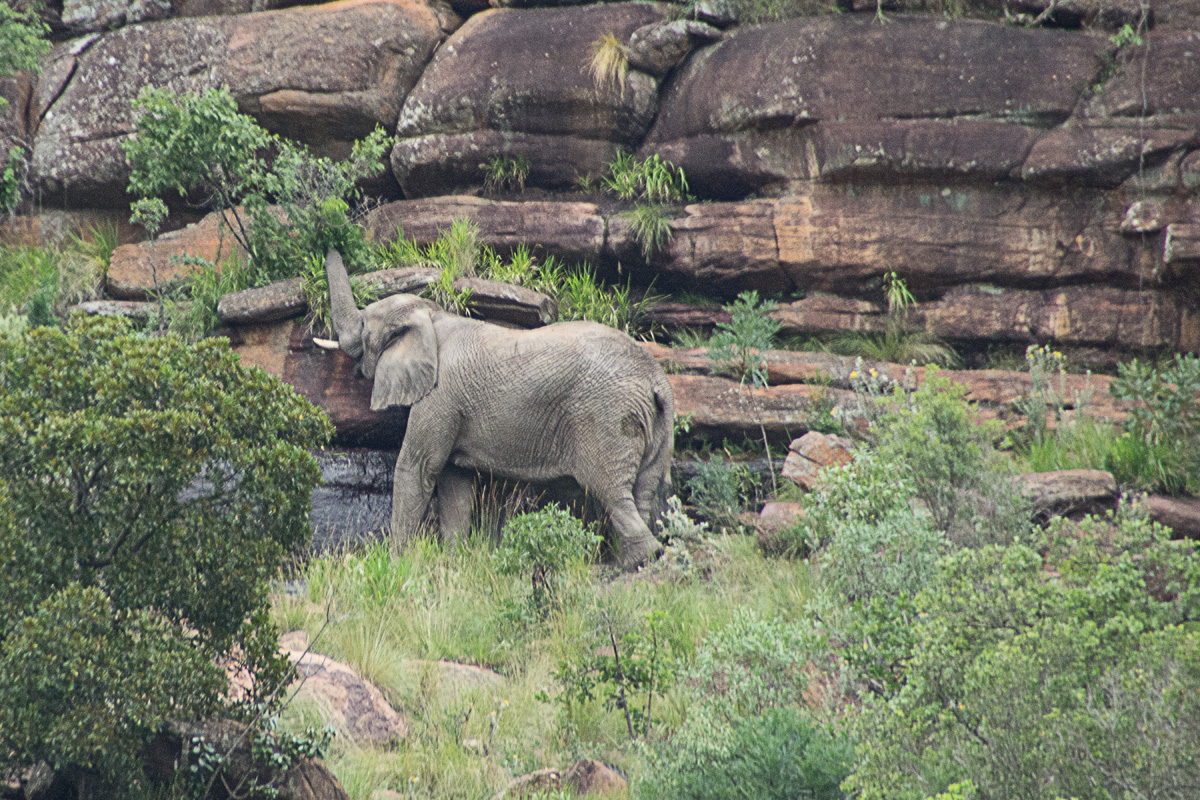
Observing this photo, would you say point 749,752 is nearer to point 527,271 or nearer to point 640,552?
point 640,552

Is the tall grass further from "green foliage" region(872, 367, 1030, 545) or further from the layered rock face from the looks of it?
the layered rock face

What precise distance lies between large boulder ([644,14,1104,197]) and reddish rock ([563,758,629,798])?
308 inches

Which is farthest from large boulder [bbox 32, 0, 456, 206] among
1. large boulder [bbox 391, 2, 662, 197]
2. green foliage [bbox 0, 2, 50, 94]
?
large boulder [bbox 391, 2, 662, 197]

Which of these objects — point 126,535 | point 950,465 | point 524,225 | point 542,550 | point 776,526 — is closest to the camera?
point 126,535

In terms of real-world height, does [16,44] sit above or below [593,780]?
above

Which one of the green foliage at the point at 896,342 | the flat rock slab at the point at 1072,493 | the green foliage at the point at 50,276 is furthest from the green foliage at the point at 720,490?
the green foliage at the point at 50,276

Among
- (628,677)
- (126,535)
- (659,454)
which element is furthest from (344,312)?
(126,535)

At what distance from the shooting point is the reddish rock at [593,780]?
565 centimetres

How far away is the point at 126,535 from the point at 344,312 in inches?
229

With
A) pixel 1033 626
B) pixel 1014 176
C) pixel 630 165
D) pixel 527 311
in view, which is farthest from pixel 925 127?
pixel 1033 626

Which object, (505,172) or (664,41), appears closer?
(664,41)

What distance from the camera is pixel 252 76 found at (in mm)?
13523

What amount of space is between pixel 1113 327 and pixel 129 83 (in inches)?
469

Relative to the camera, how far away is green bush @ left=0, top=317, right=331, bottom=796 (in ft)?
15.0
